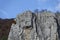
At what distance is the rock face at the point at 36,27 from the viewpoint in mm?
21000

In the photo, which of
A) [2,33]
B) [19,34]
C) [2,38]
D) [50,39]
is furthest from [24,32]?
[2,33]

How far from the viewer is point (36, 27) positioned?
842 inches

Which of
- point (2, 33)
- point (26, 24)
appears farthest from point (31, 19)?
point (2, 33)

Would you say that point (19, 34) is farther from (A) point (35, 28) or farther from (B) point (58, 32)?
(B) point (58, 32)

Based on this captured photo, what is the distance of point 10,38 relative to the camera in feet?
73.3

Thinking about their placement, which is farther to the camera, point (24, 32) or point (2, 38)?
point (2, 38)

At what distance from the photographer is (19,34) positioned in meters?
21.7

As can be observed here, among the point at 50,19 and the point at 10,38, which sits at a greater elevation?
the point at 50,19

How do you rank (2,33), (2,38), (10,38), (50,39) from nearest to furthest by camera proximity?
1. (50,39)
2. (10,38)
3. (2,38)
4. (2,33)

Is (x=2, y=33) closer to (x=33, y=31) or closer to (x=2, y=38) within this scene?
(x=2, y=38)

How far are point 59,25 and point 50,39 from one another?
4.96 ft

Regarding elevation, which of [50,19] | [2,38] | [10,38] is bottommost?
[2,38]

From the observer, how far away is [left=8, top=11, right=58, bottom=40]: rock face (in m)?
21.0

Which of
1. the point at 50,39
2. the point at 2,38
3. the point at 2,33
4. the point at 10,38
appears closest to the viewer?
the point at 50,39
